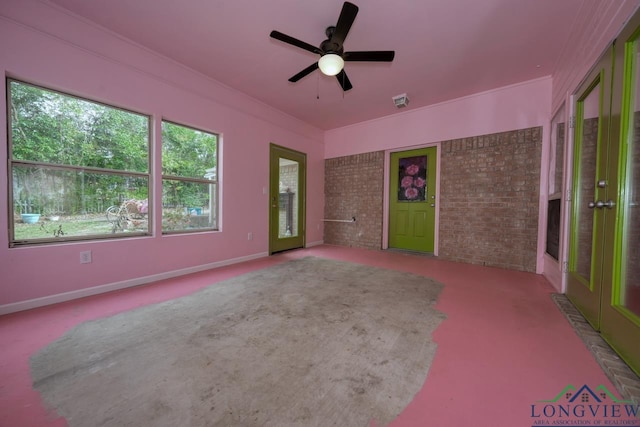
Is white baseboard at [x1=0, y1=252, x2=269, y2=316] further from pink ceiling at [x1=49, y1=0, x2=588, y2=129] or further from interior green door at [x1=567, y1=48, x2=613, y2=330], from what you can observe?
interior green door at [x1=567, y1=48, x2=613, y2=330]

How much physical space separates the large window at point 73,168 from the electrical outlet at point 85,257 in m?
0.21

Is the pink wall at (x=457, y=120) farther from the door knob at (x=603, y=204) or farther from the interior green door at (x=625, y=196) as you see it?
the door knob at (x=603, y=204)

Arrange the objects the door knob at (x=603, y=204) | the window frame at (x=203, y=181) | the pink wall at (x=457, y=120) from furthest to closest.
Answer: the pink wall at (x=457, y=120) < the window frame at (x=203, y=181) < the door knob at (x=603, y=204)

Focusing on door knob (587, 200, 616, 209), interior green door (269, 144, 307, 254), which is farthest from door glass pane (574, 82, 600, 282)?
interior green door (269, 144, 307, 254)

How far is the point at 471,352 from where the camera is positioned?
1639 millimetres

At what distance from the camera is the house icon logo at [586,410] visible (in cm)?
→ 113

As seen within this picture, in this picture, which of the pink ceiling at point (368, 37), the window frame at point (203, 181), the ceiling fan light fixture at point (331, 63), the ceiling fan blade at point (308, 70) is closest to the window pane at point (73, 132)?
the window frame at point (203, 181)

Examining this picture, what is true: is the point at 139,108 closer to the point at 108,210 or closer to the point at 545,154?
the point at 108,210

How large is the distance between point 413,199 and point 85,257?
5.22m

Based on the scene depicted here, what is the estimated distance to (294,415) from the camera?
3.72 feet

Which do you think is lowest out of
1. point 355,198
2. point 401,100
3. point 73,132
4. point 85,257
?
point 85,257

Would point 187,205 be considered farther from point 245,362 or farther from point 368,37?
point 368,37

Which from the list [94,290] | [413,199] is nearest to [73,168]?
[94,290]

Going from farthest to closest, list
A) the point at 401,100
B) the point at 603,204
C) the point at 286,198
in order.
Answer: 1. the point at 286,198
2. the point at 401,100
3. the point at 603,204
